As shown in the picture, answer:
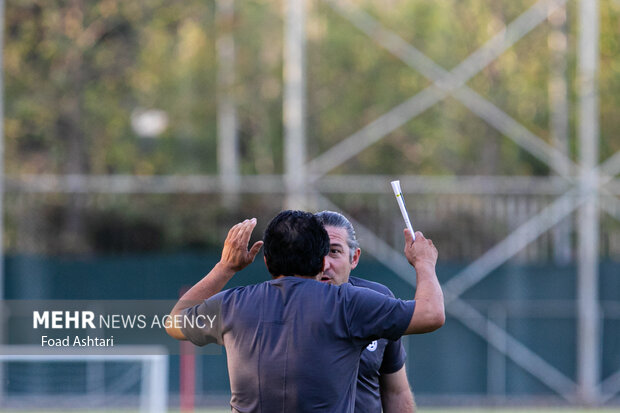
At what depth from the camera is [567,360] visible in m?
16.4

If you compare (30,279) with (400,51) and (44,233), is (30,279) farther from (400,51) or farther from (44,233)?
(400,51)

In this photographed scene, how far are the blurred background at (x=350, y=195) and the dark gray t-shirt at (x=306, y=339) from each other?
11.4 meters

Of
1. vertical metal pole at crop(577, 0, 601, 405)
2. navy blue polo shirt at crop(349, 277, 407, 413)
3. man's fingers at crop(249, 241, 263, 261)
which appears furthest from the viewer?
vertical metal pole at crop(577, 0, 601, 405)

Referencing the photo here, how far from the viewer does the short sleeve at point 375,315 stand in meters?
4.10

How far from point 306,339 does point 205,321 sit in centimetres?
45

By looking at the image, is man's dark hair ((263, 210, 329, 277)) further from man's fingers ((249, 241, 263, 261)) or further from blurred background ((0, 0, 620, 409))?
blurred background ((0, 0, 620, 409))

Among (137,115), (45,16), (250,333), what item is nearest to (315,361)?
(250,333)

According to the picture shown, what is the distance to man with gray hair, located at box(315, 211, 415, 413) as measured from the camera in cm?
502

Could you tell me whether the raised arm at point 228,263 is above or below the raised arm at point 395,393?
above

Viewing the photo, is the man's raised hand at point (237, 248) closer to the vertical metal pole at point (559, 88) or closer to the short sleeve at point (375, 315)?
the short sleeve at point (375, 315)

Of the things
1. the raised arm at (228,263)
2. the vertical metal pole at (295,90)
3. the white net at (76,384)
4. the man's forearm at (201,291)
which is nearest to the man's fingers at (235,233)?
the raised arm at (228,263)

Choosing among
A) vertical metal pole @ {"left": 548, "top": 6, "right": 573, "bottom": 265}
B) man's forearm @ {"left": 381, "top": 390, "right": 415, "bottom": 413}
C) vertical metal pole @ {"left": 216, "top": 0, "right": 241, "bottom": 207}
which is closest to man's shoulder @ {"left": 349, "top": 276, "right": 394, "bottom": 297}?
man's forearm @ {"left": 381, "top": 390, "right": 415, "bottom": 413}

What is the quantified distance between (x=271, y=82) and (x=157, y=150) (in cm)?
352

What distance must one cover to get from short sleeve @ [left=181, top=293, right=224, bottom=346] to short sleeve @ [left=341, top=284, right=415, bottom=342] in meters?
0.54
